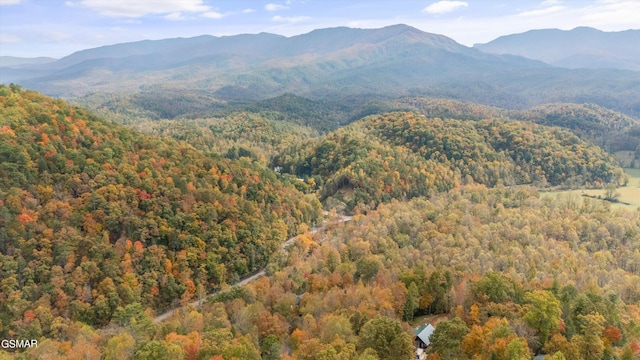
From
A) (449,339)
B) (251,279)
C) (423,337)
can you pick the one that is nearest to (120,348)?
(423,337)

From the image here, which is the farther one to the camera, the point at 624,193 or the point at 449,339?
the point at 624,193

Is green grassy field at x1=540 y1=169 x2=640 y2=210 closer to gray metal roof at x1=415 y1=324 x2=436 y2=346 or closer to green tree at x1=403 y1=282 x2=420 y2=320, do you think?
green tree at x1=403 y1=282 x2=420 y2=320

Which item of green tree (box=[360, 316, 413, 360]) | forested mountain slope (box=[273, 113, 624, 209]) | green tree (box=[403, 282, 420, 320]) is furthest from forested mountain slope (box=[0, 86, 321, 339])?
green tree (box=[360, 316, 413, 360])

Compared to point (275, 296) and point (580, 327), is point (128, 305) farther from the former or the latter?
point (580, 327)

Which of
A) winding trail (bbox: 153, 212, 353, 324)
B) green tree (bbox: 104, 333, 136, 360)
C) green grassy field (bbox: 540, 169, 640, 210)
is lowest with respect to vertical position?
green grassy field (bbox: 540, 169, 640, 210)

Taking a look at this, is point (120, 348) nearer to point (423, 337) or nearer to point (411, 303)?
point (423, 337)

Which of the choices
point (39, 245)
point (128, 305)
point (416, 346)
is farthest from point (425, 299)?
point (39, 245)
